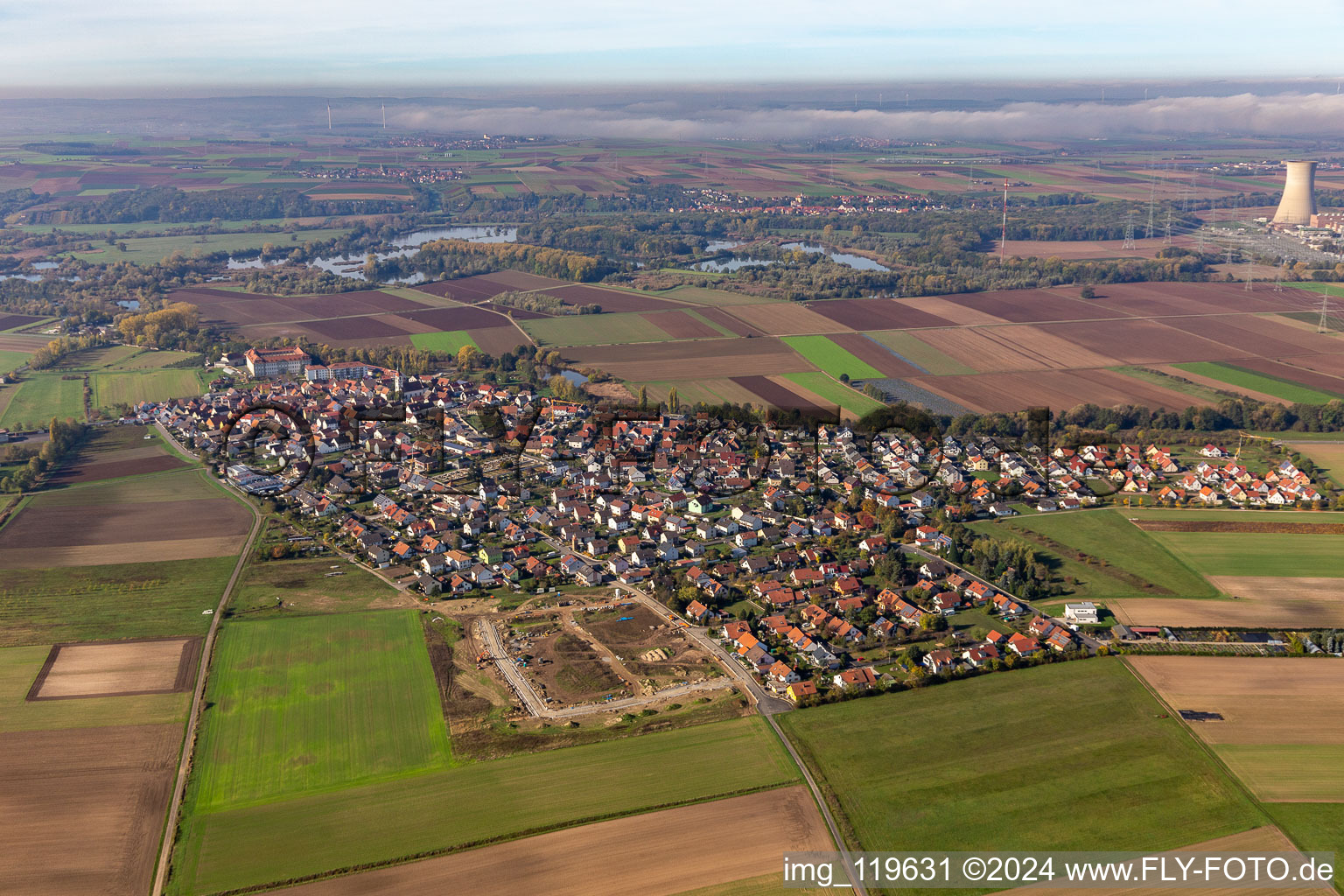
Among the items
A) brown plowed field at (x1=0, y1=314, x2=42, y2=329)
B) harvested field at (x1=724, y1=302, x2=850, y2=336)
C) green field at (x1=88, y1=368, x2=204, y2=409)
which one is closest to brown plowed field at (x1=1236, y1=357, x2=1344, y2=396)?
harvested field at (x1=724, y1=302, x2=850, y2=336)

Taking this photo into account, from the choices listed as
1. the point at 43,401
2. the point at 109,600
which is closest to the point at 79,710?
the point at 109,600

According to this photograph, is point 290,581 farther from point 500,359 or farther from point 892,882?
point 500,359

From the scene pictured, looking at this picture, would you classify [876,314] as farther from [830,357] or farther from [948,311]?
[830,357]

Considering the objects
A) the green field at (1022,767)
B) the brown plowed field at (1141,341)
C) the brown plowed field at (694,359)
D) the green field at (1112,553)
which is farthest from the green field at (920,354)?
the green field at (1022,767)

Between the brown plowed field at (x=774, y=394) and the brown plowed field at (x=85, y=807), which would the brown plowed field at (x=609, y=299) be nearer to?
the brown plowed field at (x=774, y=394)

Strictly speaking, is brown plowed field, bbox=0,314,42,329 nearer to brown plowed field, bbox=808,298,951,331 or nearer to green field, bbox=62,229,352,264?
green field, bbox=62,229,352,264

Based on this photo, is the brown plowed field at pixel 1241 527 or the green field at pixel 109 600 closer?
the green field at pixel 109 600
